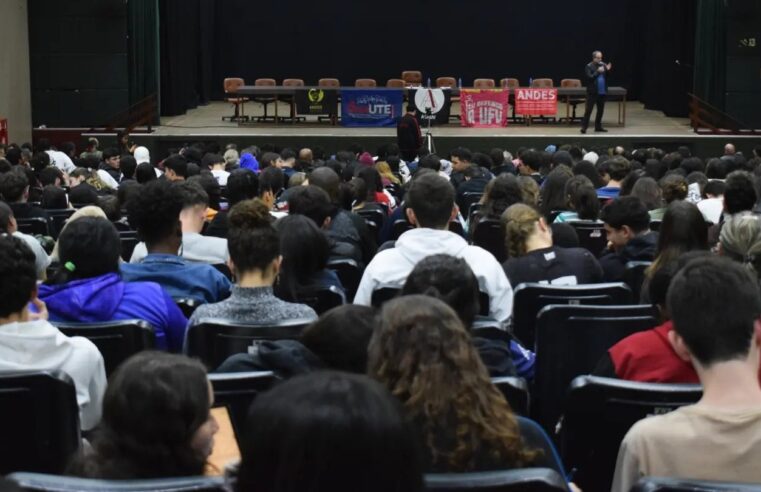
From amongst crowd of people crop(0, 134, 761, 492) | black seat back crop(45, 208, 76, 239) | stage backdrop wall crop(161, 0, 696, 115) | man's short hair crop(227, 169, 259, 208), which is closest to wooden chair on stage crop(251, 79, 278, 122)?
stage backdrop wall crop(161, 0, 696, 115)

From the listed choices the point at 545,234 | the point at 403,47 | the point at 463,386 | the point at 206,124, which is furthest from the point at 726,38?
the point at 463,386

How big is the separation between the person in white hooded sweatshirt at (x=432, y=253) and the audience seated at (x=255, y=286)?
2.16 feet

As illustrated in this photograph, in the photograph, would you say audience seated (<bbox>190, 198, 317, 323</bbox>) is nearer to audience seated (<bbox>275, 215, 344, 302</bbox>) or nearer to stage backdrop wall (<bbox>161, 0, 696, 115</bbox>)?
audience seated (<bbox>275, 215, 344, 302</bbox>)

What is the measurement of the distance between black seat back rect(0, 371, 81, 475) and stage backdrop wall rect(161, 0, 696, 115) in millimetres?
22753

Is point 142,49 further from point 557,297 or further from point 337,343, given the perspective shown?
point 337,343

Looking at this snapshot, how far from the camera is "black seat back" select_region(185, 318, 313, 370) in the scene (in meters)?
3.92

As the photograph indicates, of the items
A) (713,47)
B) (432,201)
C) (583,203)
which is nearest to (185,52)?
(713,47)

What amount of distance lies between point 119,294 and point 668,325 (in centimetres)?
205

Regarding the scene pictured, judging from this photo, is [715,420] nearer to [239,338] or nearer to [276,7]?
[239,338]

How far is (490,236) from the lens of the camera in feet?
24.2

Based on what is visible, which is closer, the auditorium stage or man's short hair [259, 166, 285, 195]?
man's short hair [259, 166, 285, 195]

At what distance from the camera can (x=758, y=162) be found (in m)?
12.7

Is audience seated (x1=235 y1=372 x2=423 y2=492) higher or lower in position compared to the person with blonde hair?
higher

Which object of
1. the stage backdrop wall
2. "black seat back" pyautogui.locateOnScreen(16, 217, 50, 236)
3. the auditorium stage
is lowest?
the auditorium stage
